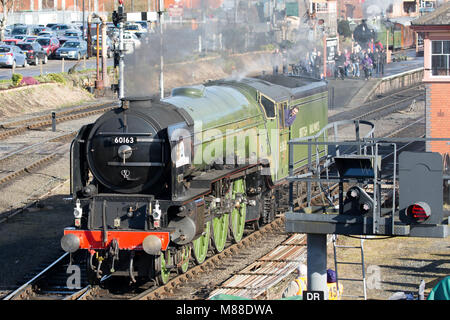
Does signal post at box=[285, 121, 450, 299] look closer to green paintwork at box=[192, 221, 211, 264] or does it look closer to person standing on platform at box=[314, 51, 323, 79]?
green paintwork at box=[192, 221, 211, 264]

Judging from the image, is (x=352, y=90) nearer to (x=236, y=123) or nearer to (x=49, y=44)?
(x=49, y=44)

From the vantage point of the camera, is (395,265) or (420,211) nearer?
(420,211)

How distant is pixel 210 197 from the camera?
45.6 feet

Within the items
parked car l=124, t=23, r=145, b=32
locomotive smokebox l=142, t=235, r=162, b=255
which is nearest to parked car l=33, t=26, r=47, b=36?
parked car l=124, t=23, r=145, b=32

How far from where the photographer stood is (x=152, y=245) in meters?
12.0

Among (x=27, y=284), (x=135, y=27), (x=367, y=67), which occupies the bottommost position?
(x=27, y=284)

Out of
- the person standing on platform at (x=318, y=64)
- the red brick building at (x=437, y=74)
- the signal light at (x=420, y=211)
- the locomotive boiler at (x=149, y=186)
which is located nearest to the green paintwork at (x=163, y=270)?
the locomotive boiler at (x=149, y=186)

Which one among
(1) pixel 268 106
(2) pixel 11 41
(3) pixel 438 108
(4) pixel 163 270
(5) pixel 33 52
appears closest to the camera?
(4) pixel 163 270

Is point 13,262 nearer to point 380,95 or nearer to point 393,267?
point 393,267

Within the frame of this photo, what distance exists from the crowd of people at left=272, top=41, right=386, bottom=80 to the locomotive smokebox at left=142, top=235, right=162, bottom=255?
26.3 meters

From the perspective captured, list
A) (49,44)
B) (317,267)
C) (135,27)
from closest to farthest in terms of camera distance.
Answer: (317,267) → (49,44) → (135,27)

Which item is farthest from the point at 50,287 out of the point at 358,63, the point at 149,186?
the point at 358,63

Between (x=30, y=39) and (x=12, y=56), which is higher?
(x=30, y=39)

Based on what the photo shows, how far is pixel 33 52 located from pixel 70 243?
35.8 meters
